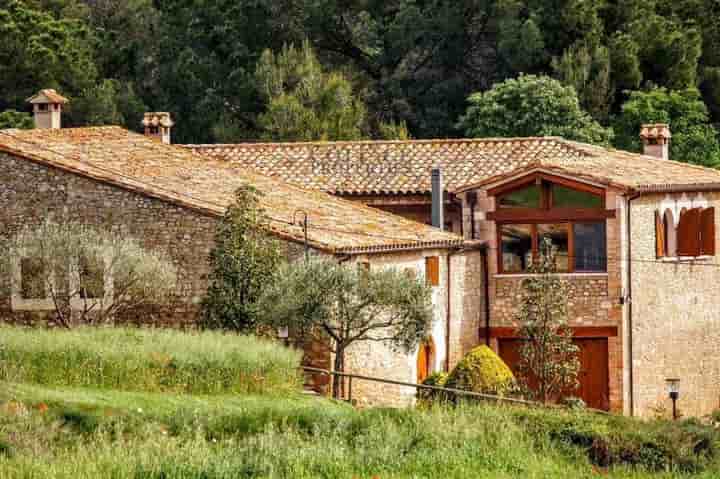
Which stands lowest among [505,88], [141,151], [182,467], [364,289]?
[182,467]

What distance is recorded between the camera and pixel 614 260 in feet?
119

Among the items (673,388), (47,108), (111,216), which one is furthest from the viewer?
(47,108)

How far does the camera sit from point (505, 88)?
55.4 metres

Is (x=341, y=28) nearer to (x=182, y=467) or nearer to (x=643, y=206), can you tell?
(x=643, y=206)

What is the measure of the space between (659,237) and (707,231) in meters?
1.84

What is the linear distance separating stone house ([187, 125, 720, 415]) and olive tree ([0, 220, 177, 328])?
282 inches

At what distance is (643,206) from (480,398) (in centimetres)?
911

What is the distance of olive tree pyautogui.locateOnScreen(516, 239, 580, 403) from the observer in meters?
33.1

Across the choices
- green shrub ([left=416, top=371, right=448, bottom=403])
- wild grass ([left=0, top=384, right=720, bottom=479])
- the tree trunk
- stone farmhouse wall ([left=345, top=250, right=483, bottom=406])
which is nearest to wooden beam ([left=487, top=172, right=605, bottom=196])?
stone farmhouse wall ([left=345, top=250, right=483, bottom=406])

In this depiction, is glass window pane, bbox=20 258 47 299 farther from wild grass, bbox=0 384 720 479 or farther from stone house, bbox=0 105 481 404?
wild grass, bbox=0 384 720 479

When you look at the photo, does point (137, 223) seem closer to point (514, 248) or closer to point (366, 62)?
point (514, 248)

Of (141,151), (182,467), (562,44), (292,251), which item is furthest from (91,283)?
(562,44)

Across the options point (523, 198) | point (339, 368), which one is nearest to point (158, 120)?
point (523, 198)

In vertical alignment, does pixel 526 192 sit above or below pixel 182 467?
above
